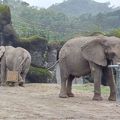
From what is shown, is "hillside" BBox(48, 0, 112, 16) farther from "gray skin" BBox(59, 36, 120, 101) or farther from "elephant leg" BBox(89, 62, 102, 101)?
"elephant leg" BBox(89, 62, 102, 101)

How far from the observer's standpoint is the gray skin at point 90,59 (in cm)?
1116

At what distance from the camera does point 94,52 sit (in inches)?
452

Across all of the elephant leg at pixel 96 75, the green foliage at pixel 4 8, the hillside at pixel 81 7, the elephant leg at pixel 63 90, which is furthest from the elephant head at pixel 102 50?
the hillside at pixel 81 7

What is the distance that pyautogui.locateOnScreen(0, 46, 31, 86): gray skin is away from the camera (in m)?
18.7

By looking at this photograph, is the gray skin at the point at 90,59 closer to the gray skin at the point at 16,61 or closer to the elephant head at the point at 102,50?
the elephant head at the point at 102,50

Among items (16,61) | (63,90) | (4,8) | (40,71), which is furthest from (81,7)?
(63,90)

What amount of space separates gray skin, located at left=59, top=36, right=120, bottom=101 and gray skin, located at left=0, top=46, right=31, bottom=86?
5860 mm

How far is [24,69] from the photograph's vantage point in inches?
748

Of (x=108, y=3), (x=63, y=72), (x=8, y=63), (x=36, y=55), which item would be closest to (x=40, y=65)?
(x=36, y=55)

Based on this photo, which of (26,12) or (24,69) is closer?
(24,69)

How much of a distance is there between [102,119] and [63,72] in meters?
5.33

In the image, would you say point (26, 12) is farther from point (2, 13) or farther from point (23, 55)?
point (23, 55)

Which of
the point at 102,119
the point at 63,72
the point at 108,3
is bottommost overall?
the point at 102,119

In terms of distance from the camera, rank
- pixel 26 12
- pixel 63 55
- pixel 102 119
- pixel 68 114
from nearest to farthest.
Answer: pixel 102 119
pixel 68 114
pixel 63 55
pixel 26 12
